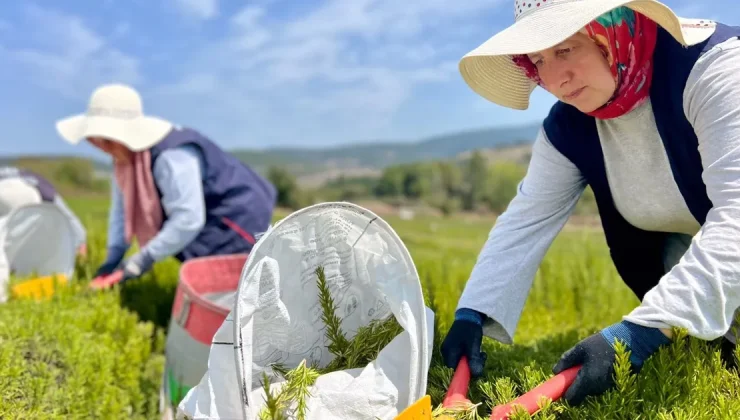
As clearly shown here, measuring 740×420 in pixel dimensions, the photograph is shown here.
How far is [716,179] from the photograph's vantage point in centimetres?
133

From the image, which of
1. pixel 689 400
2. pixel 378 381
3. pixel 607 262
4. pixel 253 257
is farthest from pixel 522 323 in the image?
pixel 253 257

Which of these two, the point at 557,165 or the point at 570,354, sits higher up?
the point at 557,165

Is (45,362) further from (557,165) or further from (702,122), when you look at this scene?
(702,122)

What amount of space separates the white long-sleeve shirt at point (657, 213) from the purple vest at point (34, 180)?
13.3 feet

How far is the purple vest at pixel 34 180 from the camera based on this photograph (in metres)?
4.78

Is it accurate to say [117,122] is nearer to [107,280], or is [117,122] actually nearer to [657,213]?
[107,280]

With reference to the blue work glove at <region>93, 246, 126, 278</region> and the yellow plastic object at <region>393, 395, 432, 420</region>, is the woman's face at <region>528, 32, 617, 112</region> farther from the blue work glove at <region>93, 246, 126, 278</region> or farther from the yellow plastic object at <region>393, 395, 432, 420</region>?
the blue work glove at <region>93, 246, 126, 278</region>

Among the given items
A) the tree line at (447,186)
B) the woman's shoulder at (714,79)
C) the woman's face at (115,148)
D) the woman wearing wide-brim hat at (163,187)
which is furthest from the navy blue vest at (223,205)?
the tree line at (447,186)

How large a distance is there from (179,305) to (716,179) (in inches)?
77.1

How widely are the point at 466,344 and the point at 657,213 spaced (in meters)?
0.66

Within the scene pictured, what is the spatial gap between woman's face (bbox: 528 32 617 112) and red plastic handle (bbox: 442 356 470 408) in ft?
2.25

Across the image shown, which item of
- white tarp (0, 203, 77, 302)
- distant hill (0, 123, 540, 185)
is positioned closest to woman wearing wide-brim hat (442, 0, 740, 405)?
white tarp (0, 203, 77, 302)

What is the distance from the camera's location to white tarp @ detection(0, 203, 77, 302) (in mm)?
3705

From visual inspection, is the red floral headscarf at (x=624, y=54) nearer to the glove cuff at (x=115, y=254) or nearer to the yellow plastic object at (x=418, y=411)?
the yellow plastic object at (x=418, y=411)
